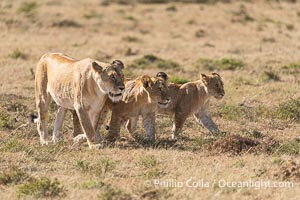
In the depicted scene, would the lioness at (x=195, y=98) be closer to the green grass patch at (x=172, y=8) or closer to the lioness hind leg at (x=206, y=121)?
the lioness hind leg at (x=206, y=121)

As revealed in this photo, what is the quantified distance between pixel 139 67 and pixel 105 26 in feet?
35.3

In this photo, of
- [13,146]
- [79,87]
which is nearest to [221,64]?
[79,87]

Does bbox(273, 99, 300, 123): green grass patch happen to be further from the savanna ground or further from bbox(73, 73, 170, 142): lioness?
bbox(73, 73, 170, 142): lioness

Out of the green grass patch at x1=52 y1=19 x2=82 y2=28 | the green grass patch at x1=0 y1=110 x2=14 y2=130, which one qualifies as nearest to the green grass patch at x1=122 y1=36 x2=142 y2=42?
the green grass patch at x1=52 y1=19 x2=82 y2=28

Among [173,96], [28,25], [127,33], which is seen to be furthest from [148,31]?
[173,96]

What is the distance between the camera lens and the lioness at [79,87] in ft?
31.4

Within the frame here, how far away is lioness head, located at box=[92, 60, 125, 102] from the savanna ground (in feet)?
2.70

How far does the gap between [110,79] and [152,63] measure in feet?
34.0

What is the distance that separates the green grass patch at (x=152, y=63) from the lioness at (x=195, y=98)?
24.8 feet

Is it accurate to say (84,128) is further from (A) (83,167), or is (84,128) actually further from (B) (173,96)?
(B) (173,96)

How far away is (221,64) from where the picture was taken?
19281 millimetres

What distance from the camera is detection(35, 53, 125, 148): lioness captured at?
9570mm

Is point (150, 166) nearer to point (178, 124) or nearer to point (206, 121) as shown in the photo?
point (178, 124)

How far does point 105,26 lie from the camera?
2956 centimetres
